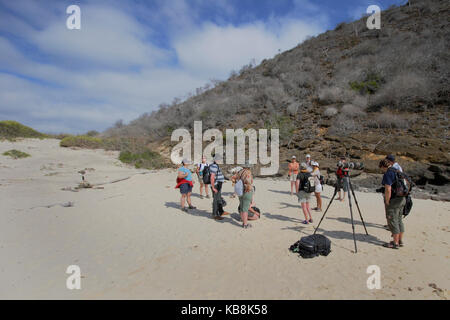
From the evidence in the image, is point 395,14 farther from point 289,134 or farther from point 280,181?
point 280,181

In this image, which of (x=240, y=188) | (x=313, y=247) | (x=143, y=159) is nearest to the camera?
(x=313, y=247)

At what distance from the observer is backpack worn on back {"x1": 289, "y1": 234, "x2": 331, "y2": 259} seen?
4.41 metres

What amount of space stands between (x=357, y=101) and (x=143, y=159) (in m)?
16.3

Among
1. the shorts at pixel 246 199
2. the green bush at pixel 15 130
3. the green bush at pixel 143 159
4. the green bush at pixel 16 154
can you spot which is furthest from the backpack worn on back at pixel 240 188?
the green bush at pixel 15 130

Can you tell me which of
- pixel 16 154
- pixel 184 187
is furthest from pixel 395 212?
pixel 16 154

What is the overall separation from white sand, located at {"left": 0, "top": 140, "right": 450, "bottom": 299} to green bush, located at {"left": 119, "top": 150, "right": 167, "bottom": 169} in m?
9.67

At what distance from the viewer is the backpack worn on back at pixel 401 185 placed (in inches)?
174

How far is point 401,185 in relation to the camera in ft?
14.6

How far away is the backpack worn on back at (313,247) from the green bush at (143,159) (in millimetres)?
15157

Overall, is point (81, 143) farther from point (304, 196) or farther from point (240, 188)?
point (304, 196)

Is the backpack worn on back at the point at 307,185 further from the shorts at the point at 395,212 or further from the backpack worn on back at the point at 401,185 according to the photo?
the backpack worn on back at the point at 401,185

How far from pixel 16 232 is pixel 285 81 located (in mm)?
23577

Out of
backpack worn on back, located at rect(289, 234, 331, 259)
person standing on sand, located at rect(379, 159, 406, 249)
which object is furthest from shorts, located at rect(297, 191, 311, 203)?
person standing on sand, located at rect(379, 159, 406, 249)
